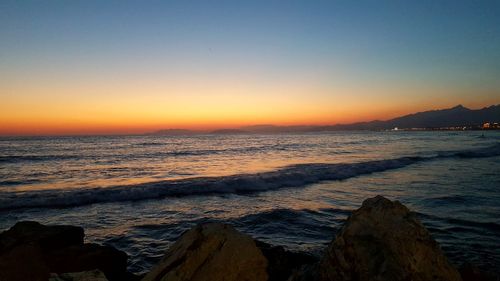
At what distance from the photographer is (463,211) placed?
12523 mm

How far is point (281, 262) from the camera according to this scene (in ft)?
20.0

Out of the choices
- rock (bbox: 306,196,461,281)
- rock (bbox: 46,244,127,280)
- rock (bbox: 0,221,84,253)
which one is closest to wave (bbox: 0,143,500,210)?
rock (bbox: 0,221,84,253)

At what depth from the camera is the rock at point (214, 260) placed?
4.19 metres

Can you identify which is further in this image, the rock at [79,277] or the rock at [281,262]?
the rock at [281,262]

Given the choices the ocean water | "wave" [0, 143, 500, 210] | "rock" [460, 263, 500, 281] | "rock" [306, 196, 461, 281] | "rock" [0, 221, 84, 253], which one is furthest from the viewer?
"wave" [0, 143, 500, 210]

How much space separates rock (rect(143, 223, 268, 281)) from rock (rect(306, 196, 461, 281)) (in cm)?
93

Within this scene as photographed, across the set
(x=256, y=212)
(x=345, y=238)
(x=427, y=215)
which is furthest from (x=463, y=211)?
(x=345, y=238)

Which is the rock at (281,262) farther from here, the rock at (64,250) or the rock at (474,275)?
the rock at (64,250)

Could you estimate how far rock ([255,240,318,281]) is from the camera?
577 centimetres

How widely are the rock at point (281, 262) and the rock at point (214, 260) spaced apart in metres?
1.38

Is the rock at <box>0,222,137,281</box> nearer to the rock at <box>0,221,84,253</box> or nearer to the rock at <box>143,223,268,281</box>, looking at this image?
the rock at <box>0,221,84,253</box>

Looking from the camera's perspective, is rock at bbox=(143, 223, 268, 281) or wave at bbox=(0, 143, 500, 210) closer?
rock at bbox=(143, 223, 268, 281)

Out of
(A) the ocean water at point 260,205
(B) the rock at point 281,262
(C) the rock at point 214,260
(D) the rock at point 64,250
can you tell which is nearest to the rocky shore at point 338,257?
(C) the rock at point 214,260

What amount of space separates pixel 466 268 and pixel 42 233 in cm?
729
